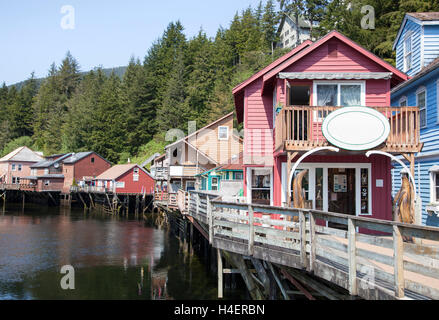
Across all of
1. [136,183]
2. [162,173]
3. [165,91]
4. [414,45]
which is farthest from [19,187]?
[414,45]

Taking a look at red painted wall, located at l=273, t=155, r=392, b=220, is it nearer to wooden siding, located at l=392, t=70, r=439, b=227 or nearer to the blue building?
the blue building

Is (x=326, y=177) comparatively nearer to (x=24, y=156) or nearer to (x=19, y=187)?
(x=19, y=187)

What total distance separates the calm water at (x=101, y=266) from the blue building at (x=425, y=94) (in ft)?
33.2

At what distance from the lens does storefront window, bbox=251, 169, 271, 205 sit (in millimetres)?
14922

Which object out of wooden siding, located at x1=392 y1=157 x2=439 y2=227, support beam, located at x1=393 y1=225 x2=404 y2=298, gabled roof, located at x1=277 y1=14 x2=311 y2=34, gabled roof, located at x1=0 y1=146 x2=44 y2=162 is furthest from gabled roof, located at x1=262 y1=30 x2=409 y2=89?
gabled roof, located at x1=0 y1=146 x2=44 y2=162

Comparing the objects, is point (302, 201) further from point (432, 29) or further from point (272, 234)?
point (432, 29)

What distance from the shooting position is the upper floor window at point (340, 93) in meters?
13.0

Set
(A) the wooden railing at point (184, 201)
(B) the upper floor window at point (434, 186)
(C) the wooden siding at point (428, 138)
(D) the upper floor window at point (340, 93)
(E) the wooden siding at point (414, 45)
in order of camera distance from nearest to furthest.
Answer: (D) the upper floor window at point (340, 93)
(C) the wooden siding at point (428, 138)
(B) the upper floor window at point (434, 186)
(E) the wooden siding at point (414, 45)
(A) the wooden railing at point (184, 201)

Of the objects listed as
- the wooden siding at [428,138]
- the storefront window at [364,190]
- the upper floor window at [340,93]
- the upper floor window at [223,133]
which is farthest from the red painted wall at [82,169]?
the storefront window at [364,190]

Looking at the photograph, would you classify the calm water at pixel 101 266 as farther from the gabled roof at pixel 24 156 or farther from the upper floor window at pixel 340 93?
the gabled roof at pixel 24 156

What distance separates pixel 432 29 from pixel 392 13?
18032 millimetres

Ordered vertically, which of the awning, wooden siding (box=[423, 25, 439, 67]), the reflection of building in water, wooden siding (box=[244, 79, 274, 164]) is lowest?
the reflection of building in water

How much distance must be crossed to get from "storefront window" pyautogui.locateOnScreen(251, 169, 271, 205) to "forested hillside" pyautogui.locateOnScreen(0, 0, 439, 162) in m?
36.2
